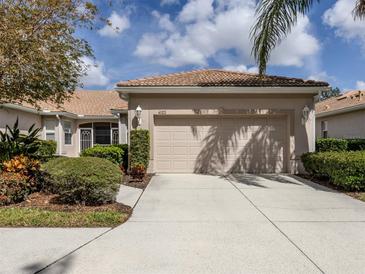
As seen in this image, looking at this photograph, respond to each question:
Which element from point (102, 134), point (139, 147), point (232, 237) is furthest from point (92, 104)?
point (232, 237)

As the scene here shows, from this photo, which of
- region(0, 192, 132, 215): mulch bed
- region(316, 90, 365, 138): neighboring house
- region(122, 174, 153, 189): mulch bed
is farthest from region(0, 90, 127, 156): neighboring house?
region(316, 90, 365, 138): neighboring house

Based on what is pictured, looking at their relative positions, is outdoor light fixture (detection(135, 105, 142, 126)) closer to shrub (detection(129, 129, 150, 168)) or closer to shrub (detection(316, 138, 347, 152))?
shrub (detection(129, 129, 150, 168))

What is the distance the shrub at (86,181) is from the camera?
6992mm

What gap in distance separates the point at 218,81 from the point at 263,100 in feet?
6.53

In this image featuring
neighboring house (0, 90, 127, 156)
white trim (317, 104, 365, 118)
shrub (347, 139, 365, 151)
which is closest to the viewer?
shrub (347, 139, 365, 151)

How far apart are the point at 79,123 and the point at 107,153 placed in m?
11.7

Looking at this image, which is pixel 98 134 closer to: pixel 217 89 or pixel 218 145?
pixel 218 145

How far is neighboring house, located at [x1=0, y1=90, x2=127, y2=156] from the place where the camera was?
2027 centimetres

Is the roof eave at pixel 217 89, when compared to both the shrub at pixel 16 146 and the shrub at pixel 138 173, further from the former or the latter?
the shrub at pixel 16 146

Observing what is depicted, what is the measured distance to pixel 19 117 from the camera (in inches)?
705

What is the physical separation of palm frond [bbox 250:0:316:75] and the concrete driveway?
17.6ft

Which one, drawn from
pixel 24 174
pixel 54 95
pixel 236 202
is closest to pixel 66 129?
pixel 54 95

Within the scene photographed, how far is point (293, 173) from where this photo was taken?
12633 mm

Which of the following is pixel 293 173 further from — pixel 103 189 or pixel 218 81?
pixel 103 189
